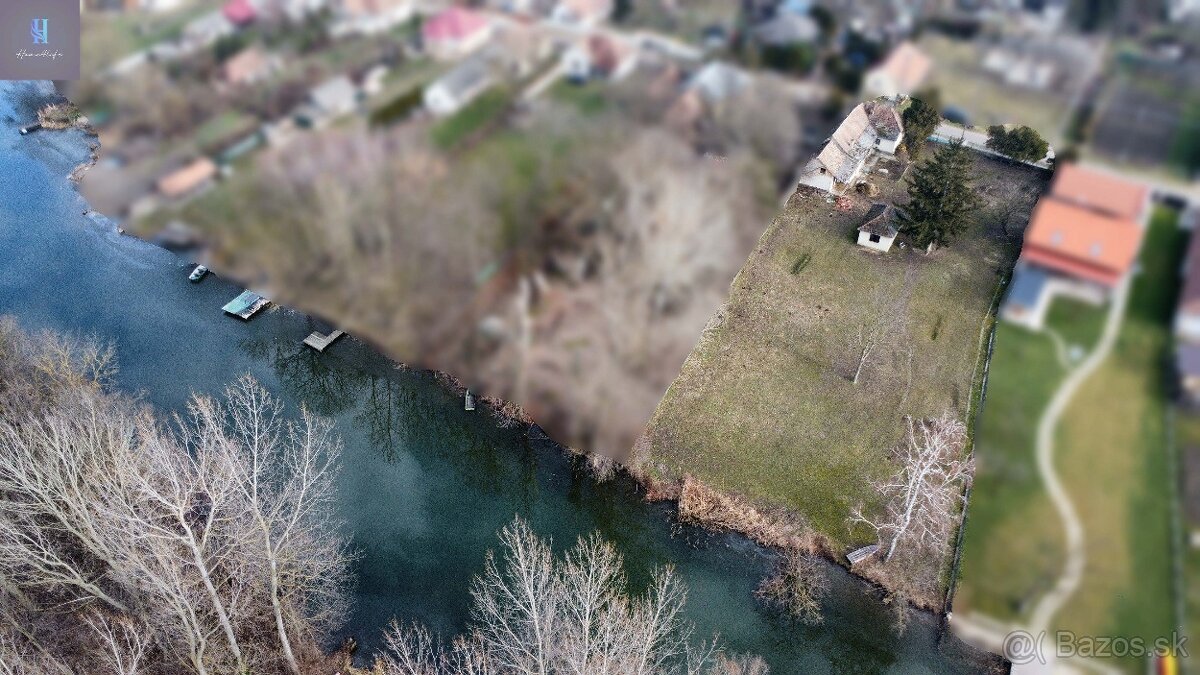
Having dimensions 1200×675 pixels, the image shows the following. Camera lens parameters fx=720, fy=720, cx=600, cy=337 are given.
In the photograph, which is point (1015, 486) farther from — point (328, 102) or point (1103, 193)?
point (328, 102)

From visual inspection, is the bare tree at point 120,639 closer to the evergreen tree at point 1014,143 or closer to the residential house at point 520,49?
the residential house at point 520,49

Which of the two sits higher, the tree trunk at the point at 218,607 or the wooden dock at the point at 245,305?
the tree trunk at the point at 218,607

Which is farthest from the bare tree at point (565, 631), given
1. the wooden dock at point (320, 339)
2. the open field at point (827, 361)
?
the wooden dock at point (320, 339)

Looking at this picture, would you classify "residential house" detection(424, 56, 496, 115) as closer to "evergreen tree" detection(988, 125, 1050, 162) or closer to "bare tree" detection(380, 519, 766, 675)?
"evergreen tree" detection(988, 125, 1050, 162)

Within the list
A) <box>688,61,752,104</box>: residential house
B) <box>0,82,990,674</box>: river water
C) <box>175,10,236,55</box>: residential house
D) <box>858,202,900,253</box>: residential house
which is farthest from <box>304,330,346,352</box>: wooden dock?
<box>688,61,752,104</box>: residential house

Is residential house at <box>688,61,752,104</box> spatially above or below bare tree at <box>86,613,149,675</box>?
above

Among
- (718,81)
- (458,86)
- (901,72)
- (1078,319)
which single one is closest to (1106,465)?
(1078,319)

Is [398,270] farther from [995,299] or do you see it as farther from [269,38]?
[995,299]
